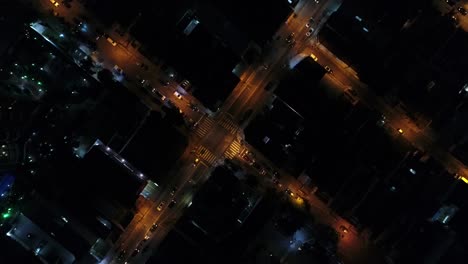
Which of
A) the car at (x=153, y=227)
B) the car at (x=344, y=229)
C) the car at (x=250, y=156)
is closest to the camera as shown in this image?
the car at (x=153, y=227)

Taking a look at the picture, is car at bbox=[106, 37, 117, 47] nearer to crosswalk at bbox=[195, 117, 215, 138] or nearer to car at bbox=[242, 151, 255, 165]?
crosswalk at bbox=[195, 117, 215, 138]

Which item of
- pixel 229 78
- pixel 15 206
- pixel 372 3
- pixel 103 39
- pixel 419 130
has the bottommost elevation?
pixel 15 206

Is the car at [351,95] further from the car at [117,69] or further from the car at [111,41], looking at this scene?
the car at [111,41]

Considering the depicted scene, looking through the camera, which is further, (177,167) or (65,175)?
(177,167)

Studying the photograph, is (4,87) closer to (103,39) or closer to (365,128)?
(103,39)

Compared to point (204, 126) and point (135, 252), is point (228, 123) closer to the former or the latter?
point (204, 126)

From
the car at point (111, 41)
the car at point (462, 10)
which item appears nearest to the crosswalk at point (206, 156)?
→ the car at point (111, 41)

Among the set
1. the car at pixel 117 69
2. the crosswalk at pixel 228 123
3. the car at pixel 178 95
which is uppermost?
the crosswalk at pixel 228 123

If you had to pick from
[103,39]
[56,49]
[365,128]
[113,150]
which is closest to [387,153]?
[365,128]
